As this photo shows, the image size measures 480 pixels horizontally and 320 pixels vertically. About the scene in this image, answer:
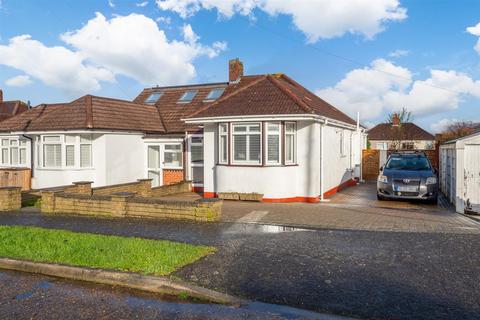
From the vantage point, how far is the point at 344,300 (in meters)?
5.20

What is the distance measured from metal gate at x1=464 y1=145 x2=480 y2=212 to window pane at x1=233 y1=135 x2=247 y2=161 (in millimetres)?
6813

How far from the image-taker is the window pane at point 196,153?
59.9 feet

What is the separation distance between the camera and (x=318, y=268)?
254 inches

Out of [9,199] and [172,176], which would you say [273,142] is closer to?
[172,176]

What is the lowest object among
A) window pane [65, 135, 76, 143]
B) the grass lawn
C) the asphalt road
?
the asphalt road

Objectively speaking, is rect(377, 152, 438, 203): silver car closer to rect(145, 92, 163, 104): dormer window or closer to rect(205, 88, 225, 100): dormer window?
rect(205, 88, 225, 100): dormer window

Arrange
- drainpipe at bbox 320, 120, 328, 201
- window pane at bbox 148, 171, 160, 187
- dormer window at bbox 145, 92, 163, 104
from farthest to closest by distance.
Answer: dormer window at bbox 145, 92, 163, 104
window pane at bbox 148, 171, 160, 187
drainpipe at bbox 320, 120, 328, 201

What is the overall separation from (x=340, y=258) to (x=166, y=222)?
5.03m

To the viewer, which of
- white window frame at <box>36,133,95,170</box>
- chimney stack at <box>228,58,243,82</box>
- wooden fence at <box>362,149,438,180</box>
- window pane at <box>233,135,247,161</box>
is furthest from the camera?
wooden fence at <box>362,149,438,180</box>

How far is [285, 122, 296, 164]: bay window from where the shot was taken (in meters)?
14.1

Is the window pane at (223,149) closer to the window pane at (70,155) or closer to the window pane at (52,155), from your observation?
the window pane at (70,155)

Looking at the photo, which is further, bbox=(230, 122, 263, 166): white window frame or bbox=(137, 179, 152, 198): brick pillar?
bbox=(137, 179, 152, 198): brick pillar

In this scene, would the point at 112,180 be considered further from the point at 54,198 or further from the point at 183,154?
the point at 54,198

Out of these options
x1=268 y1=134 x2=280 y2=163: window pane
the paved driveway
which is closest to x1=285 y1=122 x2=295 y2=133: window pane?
x1=268 y1=134 x2=280 y2=163: window pane
